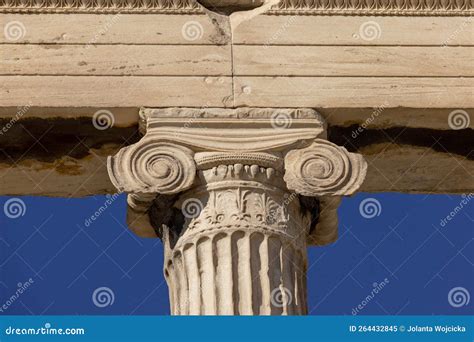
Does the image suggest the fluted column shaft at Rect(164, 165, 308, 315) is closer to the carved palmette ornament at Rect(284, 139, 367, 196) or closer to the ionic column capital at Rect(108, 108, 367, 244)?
the ionic column capital at Rect(108, 108, 367, 244)

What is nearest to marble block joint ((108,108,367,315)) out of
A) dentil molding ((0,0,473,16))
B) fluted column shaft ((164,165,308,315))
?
fluted column shaft ((164,165,308,315))

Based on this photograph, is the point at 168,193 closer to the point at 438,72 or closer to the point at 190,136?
the point at 190,136

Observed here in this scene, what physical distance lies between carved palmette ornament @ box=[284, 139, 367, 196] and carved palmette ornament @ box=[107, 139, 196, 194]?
1.13 metres

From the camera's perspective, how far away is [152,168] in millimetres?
22234

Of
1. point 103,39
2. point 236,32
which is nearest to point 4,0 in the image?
point 103,39

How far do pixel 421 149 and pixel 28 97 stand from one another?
15.4 feet

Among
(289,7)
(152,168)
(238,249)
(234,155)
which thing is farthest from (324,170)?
(289,7)

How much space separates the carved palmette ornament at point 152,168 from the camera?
22.1 m

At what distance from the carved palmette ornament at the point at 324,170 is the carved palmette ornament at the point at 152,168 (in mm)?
1133

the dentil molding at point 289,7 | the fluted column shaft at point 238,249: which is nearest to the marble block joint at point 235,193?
the fluted column shaft at point 238,249

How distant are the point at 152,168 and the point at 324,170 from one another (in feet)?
6.29

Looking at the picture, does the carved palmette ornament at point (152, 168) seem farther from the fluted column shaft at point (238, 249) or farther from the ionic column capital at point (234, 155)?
the fluted column shaft at point (238, 249)

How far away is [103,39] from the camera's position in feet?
75.5

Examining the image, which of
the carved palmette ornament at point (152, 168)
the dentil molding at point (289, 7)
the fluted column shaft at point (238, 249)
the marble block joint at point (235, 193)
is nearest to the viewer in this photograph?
the fluted column shaft at point (238, 249)
